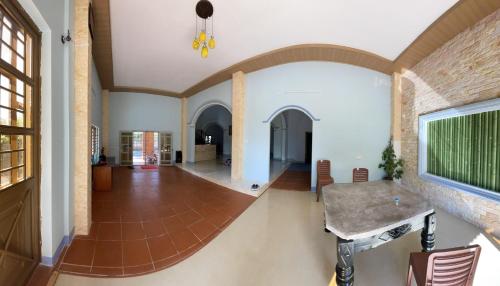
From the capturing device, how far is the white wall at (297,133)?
12859mm

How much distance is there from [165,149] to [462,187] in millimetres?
10669

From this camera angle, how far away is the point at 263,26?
4574 millimetres

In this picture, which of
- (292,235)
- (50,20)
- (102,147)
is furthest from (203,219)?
(102,147)

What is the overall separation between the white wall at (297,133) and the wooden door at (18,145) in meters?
12.0

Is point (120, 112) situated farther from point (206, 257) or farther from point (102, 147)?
point (206, 257)

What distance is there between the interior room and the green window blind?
0.08ft

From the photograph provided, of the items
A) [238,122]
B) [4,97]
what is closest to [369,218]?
[4,97]

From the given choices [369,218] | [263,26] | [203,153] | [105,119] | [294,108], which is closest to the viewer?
[369,218]

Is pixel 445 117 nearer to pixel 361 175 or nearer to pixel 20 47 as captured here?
pixel 361 175

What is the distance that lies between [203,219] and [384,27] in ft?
17.0

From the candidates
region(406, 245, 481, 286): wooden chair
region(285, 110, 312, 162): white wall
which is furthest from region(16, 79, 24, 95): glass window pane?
region(285, 110, 312, 162): white wall

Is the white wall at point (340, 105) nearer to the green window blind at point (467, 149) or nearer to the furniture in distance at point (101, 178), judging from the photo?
the green window blind at point (467, 149)

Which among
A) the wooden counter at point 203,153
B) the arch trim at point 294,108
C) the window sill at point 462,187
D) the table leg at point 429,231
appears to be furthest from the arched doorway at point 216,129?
the table leg at point 429,231

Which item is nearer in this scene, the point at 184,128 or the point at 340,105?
the point at 340,105
